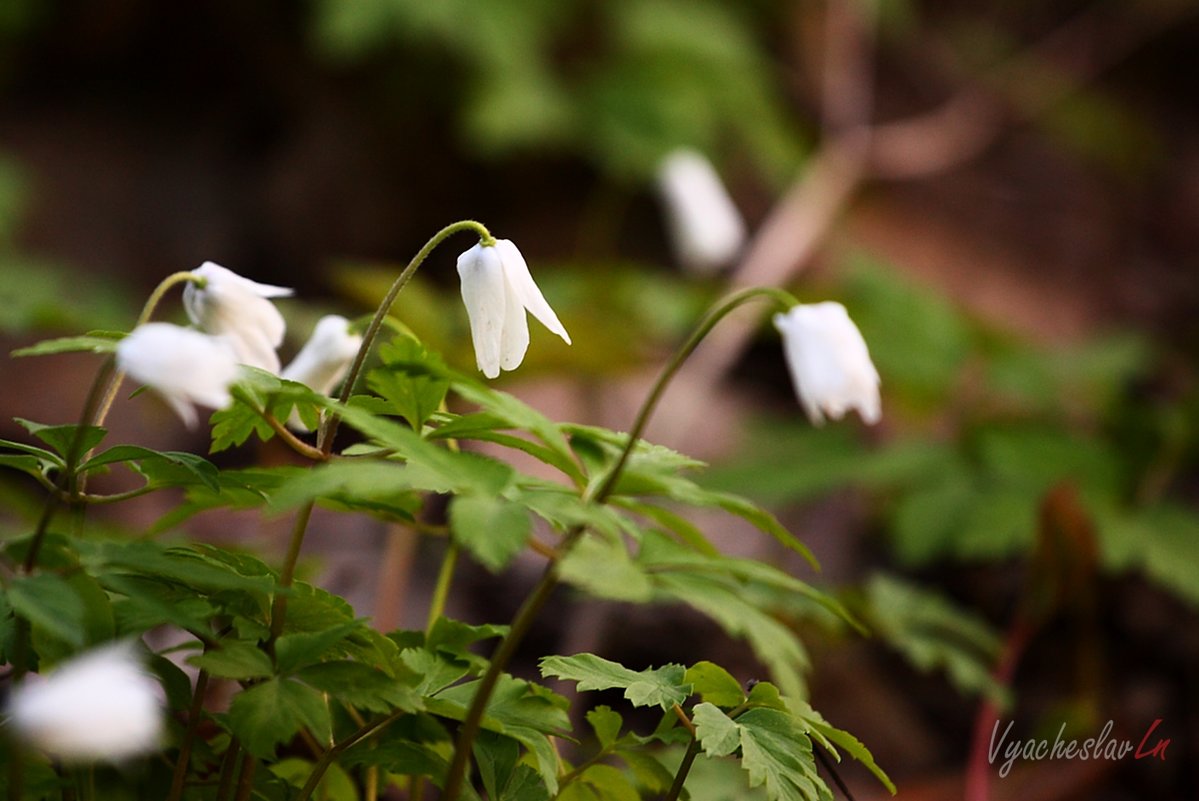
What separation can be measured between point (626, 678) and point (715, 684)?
9 centimetres

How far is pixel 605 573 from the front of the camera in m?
0.76

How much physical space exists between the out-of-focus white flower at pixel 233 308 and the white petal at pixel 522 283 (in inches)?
9.1

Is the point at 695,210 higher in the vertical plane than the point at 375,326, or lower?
higher

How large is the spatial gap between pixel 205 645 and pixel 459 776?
0.25 m

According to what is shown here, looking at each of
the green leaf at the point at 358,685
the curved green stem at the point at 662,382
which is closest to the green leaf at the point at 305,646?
the green leaf at the point at 358,685

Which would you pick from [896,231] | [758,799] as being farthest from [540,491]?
[896,231]

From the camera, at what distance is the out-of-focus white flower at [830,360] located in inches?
43.0

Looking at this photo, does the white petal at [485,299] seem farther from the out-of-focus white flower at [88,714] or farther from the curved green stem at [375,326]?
the out-of-focus white flower at [88,714]

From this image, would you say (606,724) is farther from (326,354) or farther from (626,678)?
(326,354)

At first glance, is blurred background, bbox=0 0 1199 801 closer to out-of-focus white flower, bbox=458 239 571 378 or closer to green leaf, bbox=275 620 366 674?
out-of-focus white flower, bbox=458 239 571 378

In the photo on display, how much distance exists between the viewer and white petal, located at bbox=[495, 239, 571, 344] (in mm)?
1079

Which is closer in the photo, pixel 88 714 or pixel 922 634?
pixel 88 714

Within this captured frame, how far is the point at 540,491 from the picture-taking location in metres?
0.88

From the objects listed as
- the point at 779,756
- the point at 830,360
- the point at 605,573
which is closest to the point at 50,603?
the point at 605,573
